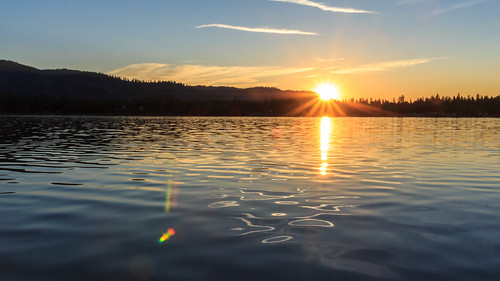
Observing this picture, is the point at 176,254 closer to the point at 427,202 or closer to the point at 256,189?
the point at 256,189

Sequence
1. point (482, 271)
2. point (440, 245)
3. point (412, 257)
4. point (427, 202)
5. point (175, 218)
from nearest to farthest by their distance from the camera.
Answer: point (482, 271)
point (412, 257)
point (440, 245)
point (175, 218)
point (427, 202)

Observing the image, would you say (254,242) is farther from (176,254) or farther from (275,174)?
(275,174)

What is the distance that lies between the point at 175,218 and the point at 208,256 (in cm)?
300

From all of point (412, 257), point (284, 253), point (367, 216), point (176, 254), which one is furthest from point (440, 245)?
point (176, 254)

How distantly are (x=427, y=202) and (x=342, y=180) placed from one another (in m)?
4.44

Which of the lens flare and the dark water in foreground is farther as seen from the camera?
the lens flare

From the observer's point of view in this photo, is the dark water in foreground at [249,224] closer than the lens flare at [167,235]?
Yes

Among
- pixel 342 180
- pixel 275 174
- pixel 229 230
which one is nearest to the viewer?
pixel 229 230

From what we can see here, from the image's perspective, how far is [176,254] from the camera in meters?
7.29

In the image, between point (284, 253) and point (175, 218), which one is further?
point (175, 218)

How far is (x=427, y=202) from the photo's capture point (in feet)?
39.4

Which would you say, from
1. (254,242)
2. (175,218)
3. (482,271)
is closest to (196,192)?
(175,218)

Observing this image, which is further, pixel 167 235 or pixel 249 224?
pixel 249 224

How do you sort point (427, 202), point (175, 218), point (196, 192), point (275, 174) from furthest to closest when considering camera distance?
1. point (275, 174)
2. point (196, 192)
3. point (427, 202)
4. point (175, 218)
